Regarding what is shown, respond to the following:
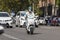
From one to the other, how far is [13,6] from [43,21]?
15.2 metres

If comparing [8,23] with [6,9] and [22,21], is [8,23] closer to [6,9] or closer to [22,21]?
[22,21]

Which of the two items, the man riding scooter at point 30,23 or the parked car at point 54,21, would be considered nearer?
the man riding scooter at point 30,23

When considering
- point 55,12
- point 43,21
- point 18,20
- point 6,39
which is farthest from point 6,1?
point 6,39

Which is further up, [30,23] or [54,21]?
[30,23]

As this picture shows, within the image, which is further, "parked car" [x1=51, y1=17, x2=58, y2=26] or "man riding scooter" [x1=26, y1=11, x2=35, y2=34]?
"parked car" [x1=51, y1=17, x2=58, y2=26]

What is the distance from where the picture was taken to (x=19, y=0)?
6275 cm

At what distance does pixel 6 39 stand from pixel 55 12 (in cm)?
4622

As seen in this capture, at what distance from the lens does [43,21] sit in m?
49.2

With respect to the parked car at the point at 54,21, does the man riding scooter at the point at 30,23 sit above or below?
above

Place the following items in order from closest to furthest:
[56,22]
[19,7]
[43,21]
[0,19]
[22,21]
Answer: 1. [0,19]
2. [22,21]
3. [56,22]
4. [43,21]
5. [19,7]

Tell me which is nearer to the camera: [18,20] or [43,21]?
[18,20]

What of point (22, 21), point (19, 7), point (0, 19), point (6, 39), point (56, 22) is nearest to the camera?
point (6, 39)

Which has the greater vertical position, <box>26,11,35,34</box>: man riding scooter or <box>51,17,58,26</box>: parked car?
<box>26,11,35,34</box>: man riding scooter

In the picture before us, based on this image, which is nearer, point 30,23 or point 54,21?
point 30,23
